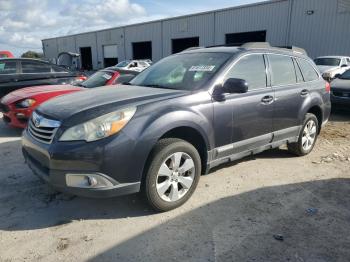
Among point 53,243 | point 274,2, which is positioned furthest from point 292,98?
point 274,2

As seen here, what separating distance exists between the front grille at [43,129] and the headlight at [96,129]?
0.62 feet

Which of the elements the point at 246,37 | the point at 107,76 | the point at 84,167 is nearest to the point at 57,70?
the point at 107,76

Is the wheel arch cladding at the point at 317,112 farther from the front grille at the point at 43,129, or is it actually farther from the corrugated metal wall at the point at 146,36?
the corrugated metal wall at the point at 146,36

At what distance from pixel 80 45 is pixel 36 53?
25104mm

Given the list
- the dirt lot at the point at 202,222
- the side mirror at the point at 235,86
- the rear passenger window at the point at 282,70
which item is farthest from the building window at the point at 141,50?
the side mirror at the point at 235,86

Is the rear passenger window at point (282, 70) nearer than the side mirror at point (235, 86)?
No

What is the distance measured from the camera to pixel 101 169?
3.01 m

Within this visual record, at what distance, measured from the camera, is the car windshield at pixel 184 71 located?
3.97 meters

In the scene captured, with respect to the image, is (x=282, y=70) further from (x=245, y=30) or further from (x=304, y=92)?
(x=245, y=30)

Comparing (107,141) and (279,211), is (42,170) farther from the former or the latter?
(279,211)

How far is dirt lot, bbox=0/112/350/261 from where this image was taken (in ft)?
9.35

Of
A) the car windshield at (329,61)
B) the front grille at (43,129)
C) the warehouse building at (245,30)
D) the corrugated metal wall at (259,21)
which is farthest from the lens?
the corrugated metal wall at (259,21)

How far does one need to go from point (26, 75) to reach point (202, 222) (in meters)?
7.18

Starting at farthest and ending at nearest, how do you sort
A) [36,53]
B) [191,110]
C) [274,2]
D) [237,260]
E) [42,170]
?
[36,53], [274,2], [191,110], [42,170], [237,260]
